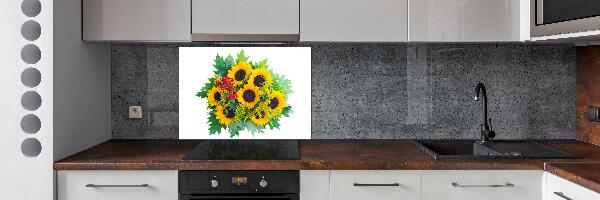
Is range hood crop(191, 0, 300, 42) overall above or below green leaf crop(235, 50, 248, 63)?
above

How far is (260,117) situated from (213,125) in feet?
0.80

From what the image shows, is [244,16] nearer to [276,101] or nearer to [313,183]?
[276,101]

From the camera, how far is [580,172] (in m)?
2.07

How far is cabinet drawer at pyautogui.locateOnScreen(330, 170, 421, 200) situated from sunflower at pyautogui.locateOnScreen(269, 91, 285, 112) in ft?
2.56

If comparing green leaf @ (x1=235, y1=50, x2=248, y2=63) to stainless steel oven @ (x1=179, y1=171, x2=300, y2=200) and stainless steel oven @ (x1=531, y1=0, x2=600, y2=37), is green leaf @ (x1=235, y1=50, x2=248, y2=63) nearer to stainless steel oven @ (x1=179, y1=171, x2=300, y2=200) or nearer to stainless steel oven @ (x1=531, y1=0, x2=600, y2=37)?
stainless steel oven @ (x1=179, y1=171, x2=300, y2=200)

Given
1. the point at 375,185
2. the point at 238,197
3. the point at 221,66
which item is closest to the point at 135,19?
the point at 221,66

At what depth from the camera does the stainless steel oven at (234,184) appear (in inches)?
90.7

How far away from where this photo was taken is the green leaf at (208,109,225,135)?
119 inches

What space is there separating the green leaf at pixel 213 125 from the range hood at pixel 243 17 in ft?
1.81

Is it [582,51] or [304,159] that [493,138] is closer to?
[582,51]

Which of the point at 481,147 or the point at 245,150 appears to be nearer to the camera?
the point at 245,150

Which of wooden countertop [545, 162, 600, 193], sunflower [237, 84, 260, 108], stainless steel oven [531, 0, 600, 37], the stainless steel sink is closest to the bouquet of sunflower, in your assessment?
sunflower [237, 84, 260, 108]
